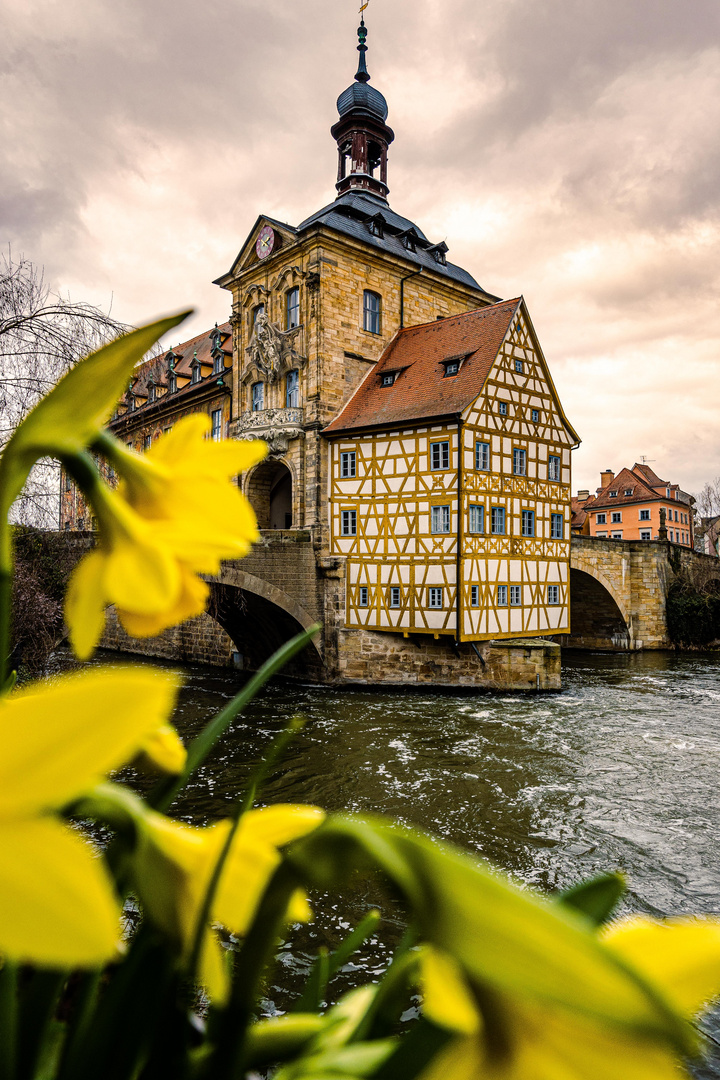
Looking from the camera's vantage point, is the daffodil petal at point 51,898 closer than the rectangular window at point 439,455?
Yes

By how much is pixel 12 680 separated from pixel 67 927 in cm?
38

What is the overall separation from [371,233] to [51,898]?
825 inches

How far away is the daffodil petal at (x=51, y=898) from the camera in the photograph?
0.27m

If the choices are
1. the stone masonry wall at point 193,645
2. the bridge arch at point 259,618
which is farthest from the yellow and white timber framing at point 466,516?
the stone masonry wall at point 193,645

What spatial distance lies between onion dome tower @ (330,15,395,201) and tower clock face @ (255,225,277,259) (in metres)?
7.04

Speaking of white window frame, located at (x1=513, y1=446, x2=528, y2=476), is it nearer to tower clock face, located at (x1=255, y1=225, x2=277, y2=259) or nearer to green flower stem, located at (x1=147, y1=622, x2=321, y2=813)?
tower clock face, located at (x1=255, y1=225, x2=277, y2=259)

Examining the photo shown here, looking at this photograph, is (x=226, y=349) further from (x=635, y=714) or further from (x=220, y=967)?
(x=220, y=967)

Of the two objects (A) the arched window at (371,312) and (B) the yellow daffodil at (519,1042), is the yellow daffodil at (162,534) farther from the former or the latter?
(A) the arched window at (371,312)

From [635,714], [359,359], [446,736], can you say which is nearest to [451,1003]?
[446,736]

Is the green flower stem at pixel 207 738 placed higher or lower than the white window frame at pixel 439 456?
lower

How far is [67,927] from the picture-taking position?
0.28 m

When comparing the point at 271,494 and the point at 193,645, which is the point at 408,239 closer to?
the point at 271,494

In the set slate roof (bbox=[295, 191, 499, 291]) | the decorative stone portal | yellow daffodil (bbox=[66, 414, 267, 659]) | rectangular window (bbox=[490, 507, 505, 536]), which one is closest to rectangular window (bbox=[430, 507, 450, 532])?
rectangular window (bbox=[490, 507, 505, 536])

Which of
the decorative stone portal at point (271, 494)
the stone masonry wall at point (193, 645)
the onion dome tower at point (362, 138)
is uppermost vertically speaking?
the onion dome tower at point (362, 138)
